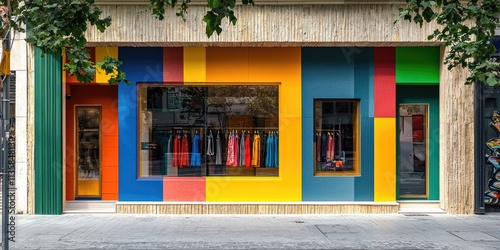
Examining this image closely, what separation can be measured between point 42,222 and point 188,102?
172 inches

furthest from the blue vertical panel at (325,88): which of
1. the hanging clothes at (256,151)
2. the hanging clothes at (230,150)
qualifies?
the hanging clothes at (230,150)

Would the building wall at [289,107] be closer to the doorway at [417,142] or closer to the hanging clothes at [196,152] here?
the hanging clothes at [196,152]

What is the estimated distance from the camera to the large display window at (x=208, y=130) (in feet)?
42.3

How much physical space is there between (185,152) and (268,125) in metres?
2.20

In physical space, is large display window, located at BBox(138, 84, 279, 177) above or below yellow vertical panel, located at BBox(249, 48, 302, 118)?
below

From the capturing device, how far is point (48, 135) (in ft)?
40.7

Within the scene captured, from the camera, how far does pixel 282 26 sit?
484 inches

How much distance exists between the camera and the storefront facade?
12.6 metres

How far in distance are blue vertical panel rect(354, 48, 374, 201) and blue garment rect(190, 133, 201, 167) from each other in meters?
3.93

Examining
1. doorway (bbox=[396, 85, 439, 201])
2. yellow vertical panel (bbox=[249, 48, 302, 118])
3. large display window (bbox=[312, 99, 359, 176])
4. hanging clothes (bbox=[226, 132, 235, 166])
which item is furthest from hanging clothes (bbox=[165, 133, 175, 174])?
doorway (bbox=[396, 85, 439, 201])

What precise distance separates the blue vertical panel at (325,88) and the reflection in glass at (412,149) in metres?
1.34

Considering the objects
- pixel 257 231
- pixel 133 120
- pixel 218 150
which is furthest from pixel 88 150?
pixel 257 231

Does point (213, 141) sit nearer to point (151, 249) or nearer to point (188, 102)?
point (188, 102)

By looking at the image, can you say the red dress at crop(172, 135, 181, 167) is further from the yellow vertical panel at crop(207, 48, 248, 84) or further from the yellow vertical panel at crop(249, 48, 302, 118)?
the yellow vertical panel at crop(249, 48, 302, 118)
